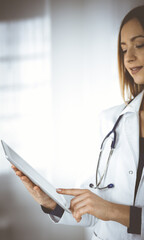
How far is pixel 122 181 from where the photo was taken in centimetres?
88

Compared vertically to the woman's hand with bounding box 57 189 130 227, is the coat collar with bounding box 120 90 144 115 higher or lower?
higher

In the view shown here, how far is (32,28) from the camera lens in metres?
1.52

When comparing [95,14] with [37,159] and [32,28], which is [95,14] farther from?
[37,159]

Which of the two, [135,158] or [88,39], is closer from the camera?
[135,158]

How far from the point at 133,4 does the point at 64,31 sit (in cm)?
43

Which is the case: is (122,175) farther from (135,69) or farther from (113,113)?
(135,69)

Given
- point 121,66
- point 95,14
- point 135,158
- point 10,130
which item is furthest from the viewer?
point 10,130

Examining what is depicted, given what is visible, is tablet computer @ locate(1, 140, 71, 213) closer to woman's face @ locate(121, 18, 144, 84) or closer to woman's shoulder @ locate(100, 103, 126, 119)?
woman's shoulder @ locate(100, 103, 126, 119)

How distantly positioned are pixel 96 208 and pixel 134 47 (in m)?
0.62

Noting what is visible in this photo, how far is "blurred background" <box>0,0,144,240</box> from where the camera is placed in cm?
146

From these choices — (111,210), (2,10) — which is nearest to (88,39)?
(2,10)

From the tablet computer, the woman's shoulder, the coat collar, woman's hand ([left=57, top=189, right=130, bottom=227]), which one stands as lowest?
woman's hand ([left=57, top=189, right=130, bottom=227])

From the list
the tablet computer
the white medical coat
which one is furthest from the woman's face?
the tablet computer

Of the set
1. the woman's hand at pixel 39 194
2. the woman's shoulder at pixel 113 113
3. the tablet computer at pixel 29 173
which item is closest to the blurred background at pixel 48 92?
the woman's shoulder at pixel 113 113
